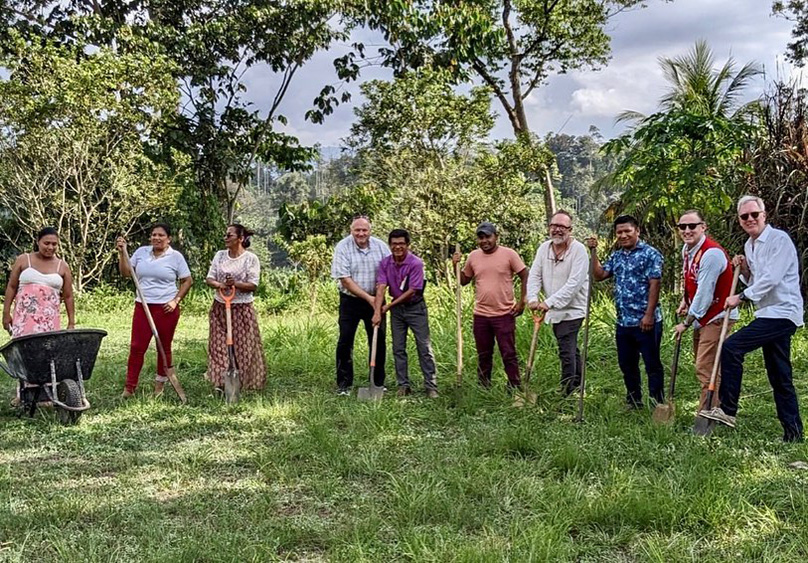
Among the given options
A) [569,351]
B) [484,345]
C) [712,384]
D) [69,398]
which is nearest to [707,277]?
[712,384]

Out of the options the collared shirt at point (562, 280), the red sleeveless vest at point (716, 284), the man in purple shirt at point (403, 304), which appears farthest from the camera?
the man in purple shirt at point (403, 304)

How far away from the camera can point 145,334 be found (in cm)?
568

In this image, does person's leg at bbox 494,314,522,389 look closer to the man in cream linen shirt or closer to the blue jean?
the man in cream linen shirt

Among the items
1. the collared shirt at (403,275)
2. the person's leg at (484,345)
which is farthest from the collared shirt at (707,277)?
the collared shirt at (403,275)

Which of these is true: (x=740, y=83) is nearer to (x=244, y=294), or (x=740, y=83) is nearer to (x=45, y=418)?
(x=244, y=294)

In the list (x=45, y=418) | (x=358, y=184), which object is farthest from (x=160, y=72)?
(x=45, y=418)

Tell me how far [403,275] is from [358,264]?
16.1 inches

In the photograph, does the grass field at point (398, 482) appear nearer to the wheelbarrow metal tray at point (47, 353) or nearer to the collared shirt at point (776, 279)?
the wheelbarrow metal tray at point (47, 353)

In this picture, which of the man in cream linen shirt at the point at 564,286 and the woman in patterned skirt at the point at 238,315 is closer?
the man in cream linen shirt at the point at 564,286

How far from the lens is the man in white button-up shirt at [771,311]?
418 cm

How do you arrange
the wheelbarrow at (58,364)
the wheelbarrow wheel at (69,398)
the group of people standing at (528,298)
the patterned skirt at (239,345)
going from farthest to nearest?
the patterned skirt at (239,345)
the wheelbarrow wheel at (69,398)
the wheelbarrow at (58,364)
the group of people standing at (528,298)

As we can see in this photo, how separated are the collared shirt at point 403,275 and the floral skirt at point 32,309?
8.49 feet

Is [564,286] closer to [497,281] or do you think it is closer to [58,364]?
[497,281]

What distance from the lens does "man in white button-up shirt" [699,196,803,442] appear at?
4.18 m
